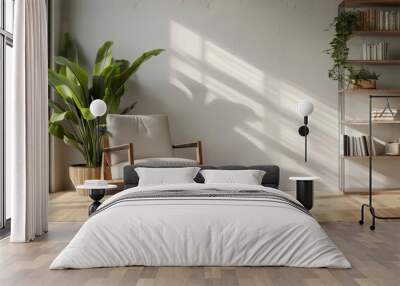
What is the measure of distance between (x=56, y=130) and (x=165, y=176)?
2508 millimetres

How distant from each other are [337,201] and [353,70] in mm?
1782

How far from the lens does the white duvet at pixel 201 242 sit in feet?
11.7

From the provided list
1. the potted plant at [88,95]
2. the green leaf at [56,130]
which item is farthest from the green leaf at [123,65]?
the green leaf at [56,130]

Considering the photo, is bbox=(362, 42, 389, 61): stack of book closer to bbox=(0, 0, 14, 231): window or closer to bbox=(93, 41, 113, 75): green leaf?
bbox=(93, 41, 113, 75): green leaf

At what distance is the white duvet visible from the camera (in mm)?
3562

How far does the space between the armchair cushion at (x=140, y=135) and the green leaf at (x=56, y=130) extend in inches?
27.8

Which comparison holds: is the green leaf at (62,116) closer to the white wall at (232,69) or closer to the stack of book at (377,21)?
the white wall at (232,69)

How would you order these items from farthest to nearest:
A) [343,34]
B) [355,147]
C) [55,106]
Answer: [355,147] → [343,34] → [55,106]

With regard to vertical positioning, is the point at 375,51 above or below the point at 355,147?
above

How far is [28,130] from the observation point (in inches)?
175

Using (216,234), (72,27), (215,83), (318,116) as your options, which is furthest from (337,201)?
(72,27)

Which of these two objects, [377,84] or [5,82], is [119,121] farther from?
[377,84]

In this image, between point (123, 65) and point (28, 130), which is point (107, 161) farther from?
point (28, 130)

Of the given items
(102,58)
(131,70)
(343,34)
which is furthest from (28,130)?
(343,34)
